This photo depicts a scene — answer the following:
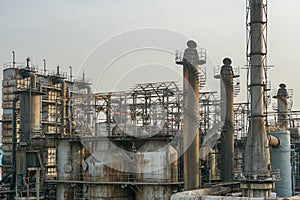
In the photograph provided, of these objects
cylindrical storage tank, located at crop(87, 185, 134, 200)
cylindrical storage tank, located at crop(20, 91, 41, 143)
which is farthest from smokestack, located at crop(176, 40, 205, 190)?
cylindrical storage tank, located at crop(20, 91, 41, 143)

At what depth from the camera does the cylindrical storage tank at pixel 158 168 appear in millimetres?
34875

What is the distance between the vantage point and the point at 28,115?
44781 mm

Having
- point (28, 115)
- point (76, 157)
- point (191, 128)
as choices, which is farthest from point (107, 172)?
point (28, 115)

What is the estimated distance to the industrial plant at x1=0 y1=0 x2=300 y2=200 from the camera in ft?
108

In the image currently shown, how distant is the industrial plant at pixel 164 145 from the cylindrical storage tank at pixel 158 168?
0.08 m

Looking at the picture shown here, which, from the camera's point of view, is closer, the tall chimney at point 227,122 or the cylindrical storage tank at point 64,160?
the tall chimney at point 227,122

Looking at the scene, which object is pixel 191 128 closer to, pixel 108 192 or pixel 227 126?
pixel 227 126

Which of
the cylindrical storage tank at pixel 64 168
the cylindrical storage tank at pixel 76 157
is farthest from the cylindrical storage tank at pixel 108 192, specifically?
the cylindrical storage tank at pixel 64 168

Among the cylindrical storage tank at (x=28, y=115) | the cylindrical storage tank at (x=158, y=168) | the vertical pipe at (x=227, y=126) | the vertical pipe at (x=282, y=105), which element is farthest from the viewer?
the vertical pipe at (x=282, y=105)

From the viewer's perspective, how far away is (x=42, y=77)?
55.4m

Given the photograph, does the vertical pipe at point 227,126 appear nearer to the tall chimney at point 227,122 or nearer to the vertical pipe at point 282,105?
the tall chimney at point 227,122

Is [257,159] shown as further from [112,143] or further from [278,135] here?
[112,143]

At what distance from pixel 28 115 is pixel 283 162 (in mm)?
24813

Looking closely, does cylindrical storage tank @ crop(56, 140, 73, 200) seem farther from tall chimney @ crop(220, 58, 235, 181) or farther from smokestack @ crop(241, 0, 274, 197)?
smokestack @ crop(241, 0, 274, 197)
